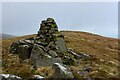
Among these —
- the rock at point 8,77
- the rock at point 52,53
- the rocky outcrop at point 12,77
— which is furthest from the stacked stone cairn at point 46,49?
the rock at point 8,77

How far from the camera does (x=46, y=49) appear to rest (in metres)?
42.1

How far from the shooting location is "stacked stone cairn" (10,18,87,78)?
4056 centimetres

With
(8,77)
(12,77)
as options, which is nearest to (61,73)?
(12,77)

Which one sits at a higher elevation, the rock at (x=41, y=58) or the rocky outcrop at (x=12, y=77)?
the rock at (x=41, y=58)

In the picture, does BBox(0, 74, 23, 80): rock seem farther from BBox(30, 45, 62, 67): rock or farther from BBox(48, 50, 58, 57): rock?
BBox(48, 50, 58, 57): rock

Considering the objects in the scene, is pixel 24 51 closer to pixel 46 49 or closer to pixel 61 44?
pixel 46 49

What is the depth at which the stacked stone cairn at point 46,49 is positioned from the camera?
40562 mm

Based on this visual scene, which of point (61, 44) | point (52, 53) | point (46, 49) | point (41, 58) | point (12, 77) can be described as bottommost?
point (12, 77)

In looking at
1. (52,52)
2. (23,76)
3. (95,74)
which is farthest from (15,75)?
(95,74)

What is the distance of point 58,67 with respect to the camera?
3497 cm

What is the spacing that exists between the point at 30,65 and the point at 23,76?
169 inches

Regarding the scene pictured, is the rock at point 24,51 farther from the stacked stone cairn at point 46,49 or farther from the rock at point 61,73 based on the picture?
the rock at point 61,73

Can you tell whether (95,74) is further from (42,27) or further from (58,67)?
(42,27)

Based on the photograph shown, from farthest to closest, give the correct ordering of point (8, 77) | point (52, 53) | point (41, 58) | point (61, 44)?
point (61, 44), point (52, 53), point (41, 58), point (8, 77)
